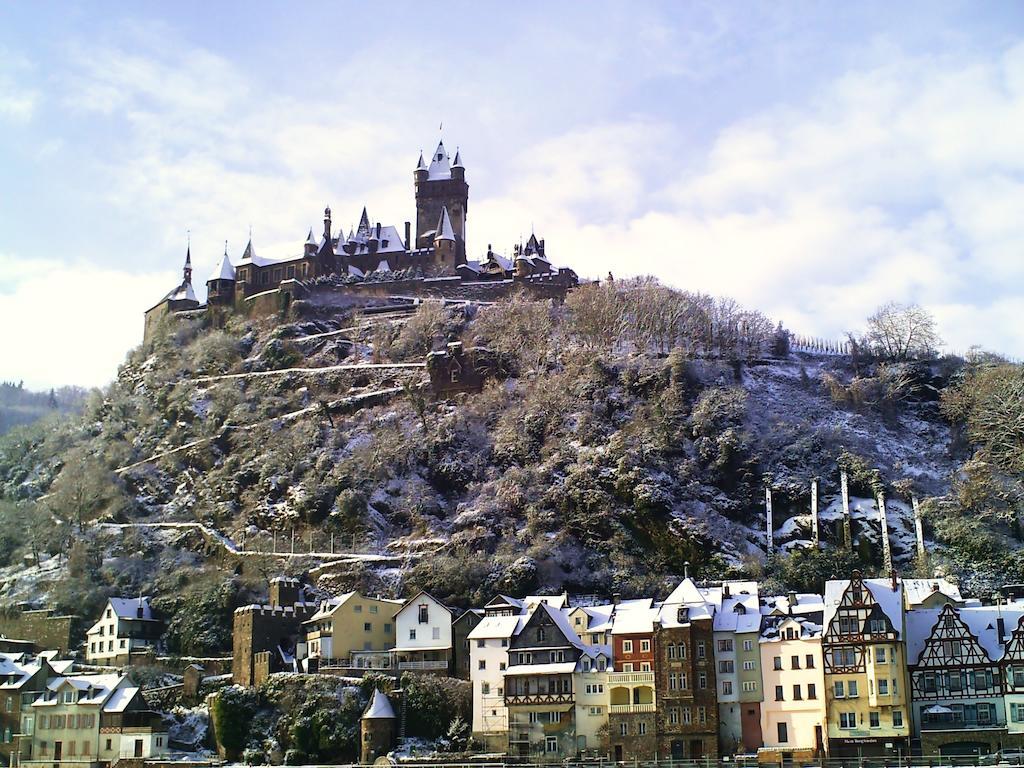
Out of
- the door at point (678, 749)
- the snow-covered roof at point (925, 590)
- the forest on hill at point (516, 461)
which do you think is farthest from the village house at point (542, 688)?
the snow-covered roof at point (925, 590)

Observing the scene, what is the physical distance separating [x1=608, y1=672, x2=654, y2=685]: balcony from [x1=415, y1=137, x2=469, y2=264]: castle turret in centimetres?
7336

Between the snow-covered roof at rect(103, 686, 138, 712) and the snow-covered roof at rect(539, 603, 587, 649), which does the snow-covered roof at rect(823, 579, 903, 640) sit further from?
the snow-covered roof at rect(103, 686, 138, 712)

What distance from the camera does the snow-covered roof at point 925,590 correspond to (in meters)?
68.2

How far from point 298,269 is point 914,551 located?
67808 mm

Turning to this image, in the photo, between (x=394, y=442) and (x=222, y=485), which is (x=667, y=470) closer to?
(x=394, y=442)

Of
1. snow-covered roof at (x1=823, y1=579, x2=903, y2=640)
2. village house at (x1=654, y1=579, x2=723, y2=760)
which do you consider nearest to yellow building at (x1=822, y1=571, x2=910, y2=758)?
snow-covered roof at (x1=823, y1=579, x2=903, y2=640)

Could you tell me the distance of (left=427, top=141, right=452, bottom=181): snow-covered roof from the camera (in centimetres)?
13688

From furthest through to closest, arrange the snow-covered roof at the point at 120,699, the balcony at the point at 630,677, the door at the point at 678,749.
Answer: the snow-covered roof at the point at 120,699 → the balcony at the point at 630,677 → the door at the point at 678,749

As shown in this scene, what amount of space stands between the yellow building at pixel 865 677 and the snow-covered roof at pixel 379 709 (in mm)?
21899

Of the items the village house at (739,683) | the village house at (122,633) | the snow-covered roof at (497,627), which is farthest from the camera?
the village house at (122,633)

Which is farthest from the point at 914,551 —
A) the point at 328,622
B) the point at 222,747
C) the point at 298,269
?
the point at 298,269

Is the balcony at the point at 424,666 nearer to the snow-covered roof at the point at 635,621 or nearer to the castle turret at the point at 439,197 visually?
the snow-covered roof at the point at 635,621

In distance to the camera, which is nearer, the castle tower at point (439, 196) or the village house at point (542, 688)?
the village house at point (542, 688)

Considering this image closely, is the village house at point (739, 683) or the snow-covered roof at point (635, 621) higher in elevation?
the snow-covered roof at point (635, 621)
